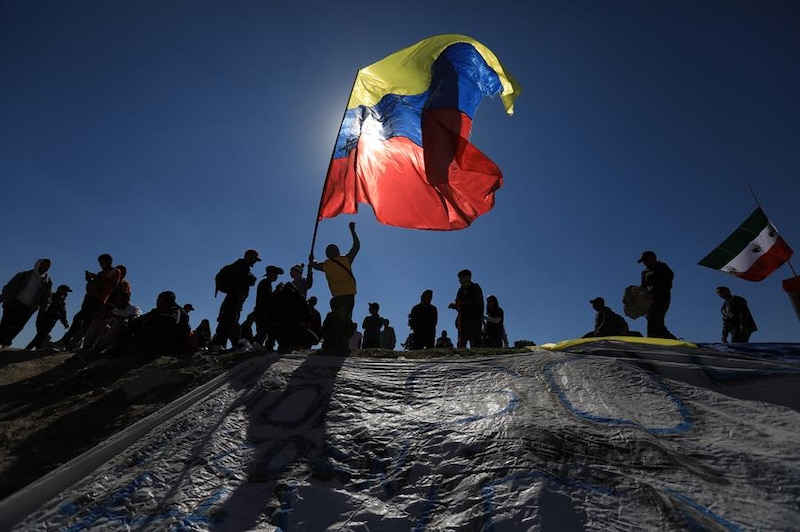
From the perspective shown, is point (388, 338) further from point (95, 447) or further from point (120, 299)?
point (95, 447)

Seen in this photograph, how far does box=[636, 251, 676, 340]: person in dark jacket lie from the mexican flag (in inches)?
134

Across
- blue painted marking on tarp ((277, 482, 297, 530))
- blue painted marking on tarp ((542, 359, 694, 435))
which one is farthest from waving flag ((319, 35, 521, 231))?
blue painted marking on tarp ((277, 482, 297, 530))

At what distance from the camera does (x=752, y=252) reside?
806 centimetres

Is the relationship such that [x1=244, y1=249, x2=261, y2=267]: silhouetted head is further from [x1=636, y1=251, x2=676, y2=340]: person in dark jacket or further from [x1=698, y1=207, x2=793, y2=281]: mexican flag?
[x1=698, y1=207, x2=793, y2=281]: mexican flag

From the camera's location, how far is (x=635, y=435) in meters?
2.53

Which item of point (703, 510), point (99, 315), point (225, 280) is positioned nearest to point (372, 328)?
point (225, 280)

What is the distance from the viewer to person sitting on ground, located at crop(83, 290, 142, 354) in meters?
5.93

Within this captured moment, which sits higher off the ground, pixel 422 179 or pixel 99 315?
pixel 422 179

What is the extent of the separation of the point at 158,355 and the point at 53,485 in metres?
3.35

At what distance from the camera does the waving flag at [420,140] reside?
6.07m

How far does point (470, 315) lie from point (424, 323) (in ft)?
2.91

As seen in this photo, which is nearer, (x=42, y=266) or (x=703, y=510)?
(x=703, y=510)

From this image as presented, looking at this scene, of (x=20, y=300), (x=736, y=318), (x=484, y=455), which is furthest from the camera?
(x=736, y=318)

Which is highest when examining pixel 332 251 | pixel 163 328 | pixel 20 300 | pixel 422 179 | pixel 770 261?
pixel 422 179
